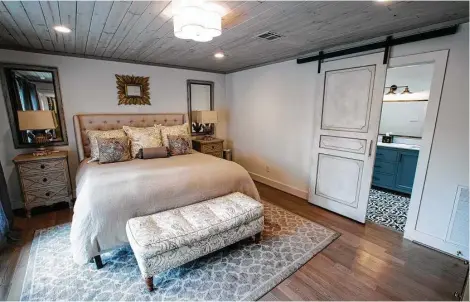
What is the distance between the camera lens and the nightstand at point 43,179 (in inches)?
109

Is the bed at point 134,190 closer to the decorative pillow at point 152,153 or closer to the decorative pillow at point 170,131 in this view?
the decorative pillow at point 152,153

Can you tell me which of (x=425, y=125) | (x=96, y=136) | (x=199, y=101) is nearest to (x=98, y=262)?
(x=96, y=136)

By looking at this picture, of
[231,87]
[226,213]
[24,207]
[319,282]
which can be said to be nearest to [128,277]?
[226,213]

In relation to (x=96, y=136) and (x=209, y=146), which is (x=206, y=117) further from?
(x=96, y=136)

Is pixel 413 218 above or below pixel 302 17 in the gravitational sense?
below

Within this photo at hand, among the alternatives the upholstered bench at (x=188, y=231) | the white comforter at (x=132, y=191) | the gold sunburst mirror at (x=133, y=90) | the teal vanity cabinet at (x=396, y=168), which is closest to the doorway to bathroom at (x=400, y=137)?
the teal vanity cabinet at (x=396, y=168)

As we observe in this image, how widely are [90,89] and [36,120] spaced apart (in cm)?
86

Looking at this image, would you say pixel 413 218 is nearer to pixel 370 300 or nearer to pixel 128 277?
pixel 370 300

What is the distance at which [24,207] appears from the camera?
9.90 feet

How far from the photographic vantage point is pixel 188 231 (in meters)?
1.81

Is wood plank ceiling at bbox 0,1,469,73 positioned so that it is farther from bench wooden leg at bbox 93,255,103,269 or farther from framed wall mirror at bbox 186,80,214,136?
bench wooden leg at bbox 93,255,103,269

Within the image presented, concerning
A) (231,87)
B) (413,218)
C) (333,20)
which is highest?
(333,20)

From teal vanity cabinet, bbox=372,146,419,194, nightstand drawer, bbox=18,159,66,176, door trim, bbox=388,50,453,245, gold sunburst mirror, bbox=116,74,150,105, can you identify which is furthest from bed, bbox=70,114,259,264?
teal vanity cabinet, bbox=372,146,419,194

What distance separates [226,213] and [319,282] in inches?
39.5
